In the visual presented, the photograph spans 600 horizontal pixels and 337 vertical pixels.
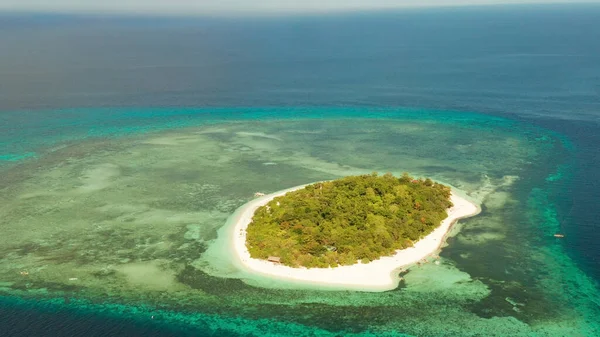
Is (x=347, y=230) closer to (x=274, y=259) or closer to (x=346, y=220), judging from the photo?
(x=346, y=220)

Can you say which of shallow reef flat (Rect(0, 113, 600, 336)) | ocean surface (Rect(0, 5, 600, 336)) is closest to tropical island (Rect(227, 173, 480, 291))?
shallow reef flat (Rect(0, 113, 600, 336))

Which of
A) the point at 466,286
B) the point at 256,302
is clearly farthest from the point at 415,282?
the point at 256,302

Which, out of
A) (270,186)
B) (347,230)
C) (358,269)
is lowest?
(358,269)

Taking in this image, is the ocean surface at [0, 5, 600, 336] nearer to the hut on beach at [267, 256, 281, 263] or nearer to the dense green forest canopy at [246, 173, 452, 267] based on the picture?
the hut on beach at [267, 256, 281, 263]

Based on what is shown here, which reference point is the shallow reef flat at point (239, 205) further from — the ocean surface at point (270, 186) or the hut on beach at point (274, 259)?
the hut on beach at point (274, 259)

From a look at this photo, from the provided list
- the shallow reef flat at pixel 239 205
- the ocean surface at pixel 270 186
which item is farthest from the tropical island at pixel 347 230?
the ocean surface at pixel 270 186

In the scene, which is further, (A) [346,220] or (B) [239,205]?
(B) [239,205]

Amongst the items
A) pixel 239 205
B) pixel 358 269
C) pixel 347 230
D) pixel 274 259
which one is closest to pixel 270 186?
pixel 239 205

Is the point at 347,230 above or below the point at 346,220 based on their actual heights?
below
